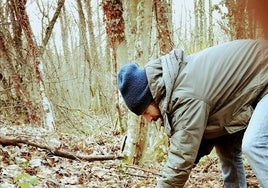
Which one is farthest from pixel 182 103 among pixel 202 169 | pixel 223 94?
pixel 202 169

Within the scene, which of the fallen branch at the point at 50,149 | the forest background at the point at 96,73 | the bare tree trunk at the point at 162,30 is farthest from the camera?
the bare tree trunk at the point at 162,30

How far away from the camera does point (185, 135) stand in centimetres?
260

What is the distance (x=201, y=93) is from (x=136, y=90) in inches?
17.9

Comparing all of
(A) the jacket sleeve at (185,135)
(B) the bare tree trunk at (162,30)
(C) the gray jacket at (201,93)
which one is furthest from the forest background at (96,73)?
(A) the jacket sleeve at (185,135)

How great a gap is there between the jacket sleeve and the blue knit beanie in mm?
219

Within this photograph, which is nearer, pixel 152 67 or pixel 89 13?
pixel 152 67

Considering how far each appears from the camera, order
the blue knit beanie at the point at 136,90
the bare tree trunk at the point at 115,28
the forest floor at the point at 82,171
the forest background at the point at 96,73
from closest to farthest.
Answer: the blue knit beanie at the point at 136,90
the forest floor at the point at 82,171
the forest background at the point at 96,73
the bare tree trunk at the point at 115,28

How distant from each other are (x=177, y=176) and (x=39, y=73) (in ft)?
24.4

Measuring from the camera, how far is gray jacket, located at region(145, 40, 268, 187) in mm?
2605

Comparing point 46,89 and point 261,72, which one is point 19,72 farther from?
point 261,72

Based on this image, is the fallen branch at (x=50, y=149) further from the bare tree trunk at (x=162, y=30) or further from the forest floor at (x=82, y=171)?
the bare tree trunk at (x=162, y=30)

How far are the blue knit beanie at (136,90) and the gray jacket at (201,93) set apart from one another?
6cm

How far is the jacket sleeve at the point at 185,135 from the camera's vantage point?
2.57 metres

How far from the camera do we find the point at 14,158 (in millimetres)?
4727
